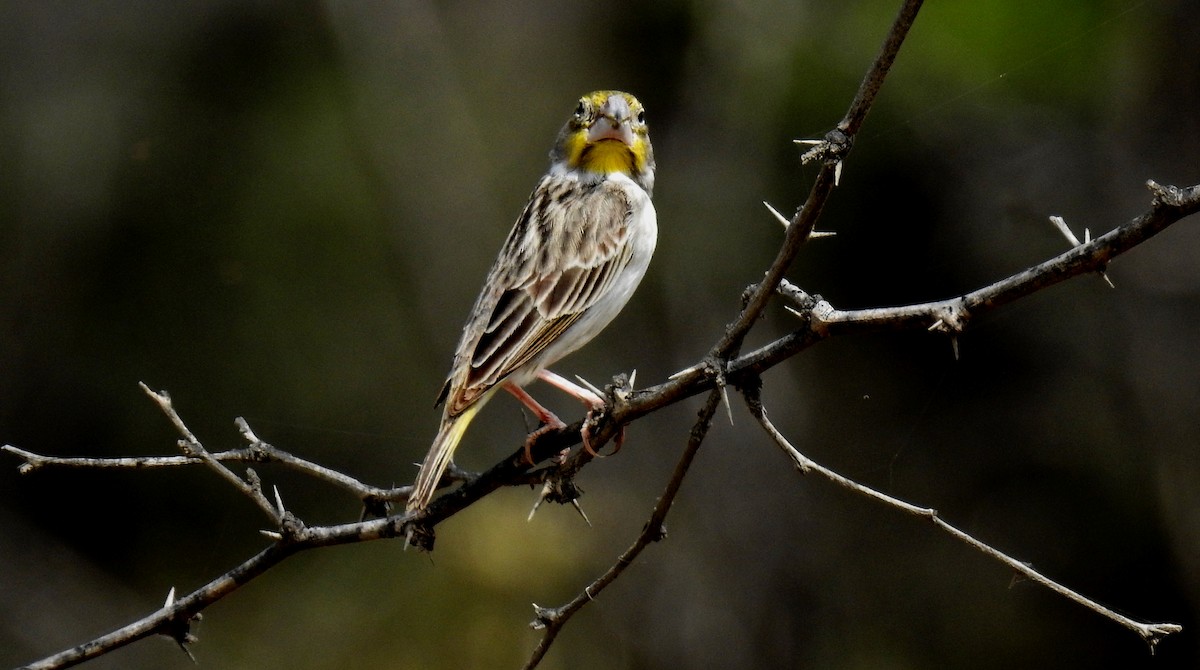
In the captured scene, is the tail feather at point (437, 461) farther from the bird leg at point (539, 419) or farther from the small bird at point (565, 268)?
the bird leg at point (539, 419)

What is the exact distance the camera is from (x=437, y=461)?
3.82 metres

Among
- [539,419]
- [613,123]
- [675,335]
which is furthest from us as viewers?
[675,335]

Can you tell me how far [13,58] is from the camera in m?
11.0

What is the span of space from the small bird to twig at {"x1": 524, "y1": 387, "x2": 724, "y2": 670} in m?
0.66

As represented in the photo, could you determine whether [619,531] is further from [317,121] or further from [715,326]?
[317,121]

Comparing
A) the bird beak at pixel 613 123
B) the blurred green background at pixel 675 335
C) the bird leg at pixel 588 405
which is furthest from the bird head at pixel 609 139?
the blurred green background at pixel 675 335

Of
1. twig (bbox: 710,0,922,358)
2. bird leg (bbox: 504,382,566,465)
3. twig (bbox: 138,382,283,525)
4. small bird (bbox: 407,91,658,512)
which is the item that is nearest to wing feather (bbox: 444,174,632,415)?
small bird (bbox: 407,91,658,512)

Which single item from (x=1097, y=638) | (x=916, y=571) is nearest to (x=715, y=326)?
(x=916, y=571)

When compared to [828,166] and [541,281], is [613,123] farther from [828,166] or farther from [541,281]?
[828,166]

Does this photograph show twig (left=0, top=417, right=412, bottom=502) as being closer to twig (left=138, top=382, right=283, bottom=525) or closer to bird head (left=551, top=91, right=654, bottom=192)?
twig (left=138, top=382, right=283, bottom=525)

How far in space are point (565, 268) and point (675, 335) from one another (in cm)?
451

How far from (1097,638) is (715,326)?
3.04 m

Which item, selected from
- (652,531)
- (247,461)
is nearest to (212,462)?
(247,461)

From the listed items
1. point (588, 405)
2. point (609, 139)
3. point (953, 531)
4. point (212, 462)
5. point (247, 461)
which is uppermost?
point (609, 139)
